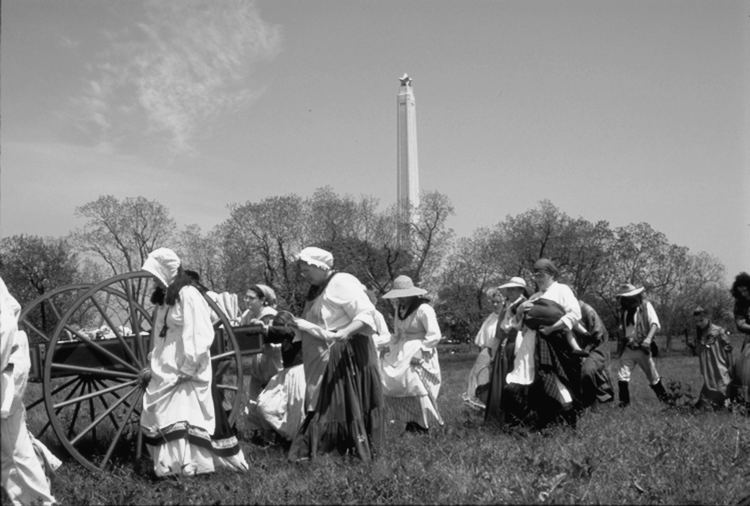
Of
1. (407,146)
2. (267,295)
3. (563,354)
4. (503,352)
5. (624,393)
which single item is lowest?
(624,393)

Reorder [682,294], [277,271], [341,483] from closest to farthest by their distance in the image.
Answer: [341,483] < [277,271] < [682,294]

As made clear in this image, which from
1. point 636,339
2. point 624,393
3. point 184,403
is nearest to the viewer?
point 184,403

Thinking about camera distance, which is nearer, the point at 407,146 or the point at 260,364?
the point at 260,364

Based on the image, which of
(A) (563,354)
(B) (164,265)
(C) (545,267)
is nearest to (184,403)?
(B) (164,265)

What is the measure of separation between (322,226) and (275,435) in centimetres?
2754

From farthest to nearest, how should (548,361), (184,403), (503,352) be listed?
(503,352) → (548,361) → (184,403)

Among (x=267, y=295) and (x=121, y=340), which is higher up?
(x=267, y=295)

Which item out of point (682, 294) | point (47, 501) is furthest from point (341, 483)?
point (682, 294)

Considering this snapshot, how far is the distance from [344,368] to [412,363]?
1.84 metres

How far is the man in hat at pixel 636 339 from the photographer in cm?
914

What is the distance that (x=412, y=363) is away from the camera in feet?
23.7

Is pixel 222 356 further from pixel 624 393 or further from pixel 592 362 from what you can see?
pixel 624 393

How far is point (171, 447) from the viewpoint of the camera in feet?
15.7

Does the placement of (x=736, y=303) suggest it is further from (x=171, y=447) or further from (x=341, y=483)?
(x=171, y=447)
